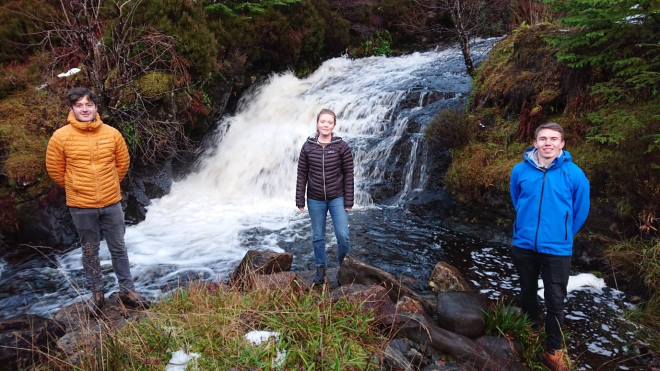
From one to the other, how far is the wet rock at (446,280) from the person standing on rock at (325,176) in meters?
1.37

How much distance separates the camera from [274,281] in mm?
4078

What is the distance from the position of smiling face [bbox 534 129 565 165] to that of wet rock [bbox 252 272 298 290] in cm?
253

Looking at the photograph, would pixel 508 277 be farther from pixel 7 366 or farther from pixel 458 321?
pixel 7 366

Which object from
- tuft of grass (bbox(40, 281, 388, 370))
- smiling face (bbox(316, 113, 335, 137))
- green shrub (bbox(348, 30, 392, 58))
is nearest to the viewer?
tuft of grass (bbox(40, 281, 388, 370))

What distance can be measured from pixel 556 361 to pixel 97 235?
4.61 metres

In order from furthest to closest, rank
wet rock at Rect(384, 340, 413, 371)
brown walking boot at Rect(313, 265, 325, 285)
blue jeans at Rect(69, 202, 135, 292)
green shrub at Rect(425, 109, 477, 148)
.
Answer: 1. green shrub at Rect(425, 109, 477, 148)
2. brown walking boot at Rect(313, 265, 325, 285)
3. blue jeans at Rect(69, 202, 135, 292)
4. wet rock at Rect(384, 340, 413, 371)

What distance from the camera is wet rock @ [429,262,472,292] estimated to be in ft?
15.7

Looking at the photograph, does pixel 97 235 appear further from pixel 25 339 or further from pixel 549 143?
pixel 549 143

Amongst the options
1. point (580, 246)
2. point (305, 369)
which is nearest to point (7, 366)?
point (305, 369)

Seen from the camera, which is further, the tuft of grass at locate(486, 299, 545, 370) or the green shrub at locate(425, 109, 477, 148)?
the green shrub at locate(425, 109, 477, 148)

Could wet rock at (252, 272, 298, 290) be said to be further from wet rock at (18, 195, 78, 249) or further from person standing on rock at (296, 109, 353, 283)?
wet rock at (18, 195, 78, 249)

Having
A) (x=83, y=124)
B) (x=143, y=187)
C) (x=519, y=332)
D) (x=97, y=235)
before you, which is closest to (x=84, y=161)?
(x=83, y=124)

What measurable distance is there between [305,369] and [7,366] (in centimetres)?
215

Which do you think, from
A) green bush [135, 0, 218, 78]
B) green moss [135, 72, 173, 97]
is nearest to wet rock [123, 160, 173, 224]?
green moss [135, 72, 173, 97]
